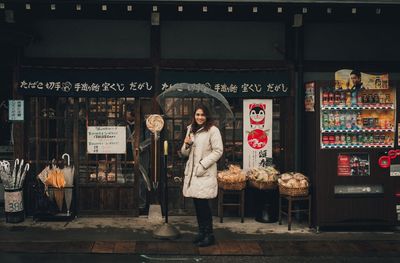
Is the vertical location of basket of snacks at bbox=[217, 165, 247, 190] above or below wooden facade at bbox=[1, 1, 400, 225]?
below

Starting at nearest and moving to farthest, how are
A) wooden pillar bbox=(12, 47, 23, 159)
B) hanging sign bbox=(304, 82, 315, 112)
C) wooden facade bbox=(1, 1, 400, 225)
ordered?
hanging sign bbox=(304, 82, 315, 112) → wooden pillar bbox=(12, 47, 23, 159) → wooden facade bbox=(1, 1, 400, 225)

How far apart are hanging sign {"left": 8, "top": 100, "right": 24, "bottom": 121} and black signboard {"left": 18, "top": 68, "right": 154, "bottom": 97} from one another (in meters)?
0.24

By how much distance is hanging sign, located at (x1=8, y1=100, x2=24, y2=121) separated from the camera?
33.8ft

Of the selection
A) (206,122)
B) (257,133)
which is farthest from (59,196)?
(257,133)

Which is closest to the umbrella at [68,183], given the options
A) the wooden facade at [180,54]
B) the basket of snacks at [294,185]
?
the wooden facade at [180,54]

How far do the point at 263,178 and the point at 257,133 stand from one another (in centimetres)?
114

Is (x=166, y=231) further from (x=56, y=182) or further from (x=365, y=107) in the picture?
(x=365, y=107)

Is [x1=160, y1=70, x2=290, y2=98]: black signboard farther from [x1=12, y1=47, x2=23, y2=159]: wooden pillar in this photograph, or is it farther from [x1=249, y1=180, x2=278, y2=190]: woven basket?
[x1=12, y1=47, x2=23, y2=159]: wooden pillar

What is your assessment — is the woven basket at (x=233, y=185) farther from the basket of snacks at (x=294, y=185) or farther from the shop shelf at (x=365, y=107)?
the shop shelf at (x=365, y=107)

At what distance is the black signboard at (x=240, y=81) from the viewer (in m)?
10.5

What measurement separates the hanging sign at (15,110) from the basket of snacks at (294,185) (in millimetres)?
5295

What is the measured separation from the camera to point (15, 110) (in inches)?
406

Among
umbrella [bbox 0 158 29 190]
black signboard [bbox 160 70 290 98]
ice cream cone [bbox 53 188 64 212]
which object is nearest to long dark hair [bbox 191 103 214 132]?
black signboard [bbox 160 70 290 98]

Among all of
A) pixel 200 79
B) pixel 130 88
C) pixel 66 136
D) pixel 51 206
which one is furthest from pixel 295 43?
pixel 51 206
